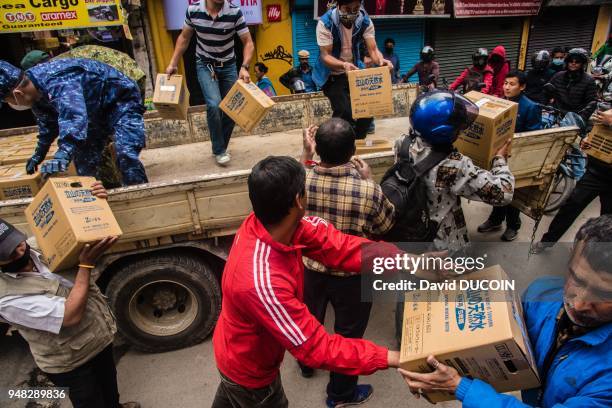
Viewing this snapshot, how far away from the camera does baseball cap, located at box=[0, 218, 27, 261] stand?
1.87m

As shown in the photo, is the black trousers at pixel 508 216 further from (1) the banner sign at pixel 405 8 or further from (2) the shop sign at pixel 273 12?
(2) the shop sign at pixel 273 12

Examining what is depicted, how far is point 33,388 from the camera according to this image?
313cm

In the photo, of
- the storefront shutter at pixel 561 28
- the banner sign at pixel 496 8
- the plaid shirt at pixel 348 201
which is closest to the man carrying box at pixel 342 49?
the plaid shirt at pixel 348 201

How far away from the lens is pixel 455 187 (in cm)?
233

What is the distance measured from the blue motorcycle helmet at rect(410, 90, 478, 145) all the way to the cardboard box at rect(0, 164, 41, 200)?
2.84m

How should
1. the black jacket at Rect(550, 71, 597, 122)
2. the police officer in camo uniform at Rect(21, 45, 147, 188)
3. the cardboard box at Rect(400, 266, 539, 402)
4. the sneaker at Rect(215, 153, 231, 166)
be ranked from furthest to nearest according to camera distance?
the black jacket at Rect(550, 71, 597, 122), the sneaker at Rect(215, 153, 231, 166), the police officer in camo uniform at Rect(21, 45, 147, 188), the cardboard box at Rect(400, 266, 539, 402)

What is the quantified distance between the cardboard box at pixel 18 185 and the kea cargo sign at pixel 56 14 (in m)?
5.11

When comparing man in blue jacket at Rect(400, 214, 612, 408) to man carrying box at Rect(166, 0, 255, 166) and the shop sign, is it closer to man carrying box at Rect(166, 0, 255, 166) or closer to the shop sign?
man carrying box at Rect(166, 0, 255, 166)

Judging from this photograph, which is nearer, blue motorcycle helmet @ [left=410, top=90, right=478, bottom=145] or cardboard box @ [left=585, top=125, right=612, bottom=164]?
blue motorcycle helmet @ [left=410, top=90, right=478, bottom=145]

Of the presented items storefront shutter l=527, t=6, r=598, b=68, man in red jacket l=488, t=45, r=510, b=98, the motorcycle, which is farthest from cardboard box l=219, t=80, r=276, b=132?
storefront shutter l=527, t=6, r=598, b=68

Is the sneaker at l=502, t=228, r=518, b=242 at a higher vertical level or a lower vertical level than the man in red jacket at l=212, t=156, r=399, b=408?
lower

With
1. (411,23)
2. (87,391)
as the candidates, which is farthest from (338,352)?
(411,23)

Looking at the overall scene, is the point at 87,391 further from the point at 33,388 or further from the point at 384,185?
the point at 384,185

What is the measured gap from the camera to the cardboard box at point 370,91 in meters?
3.61
